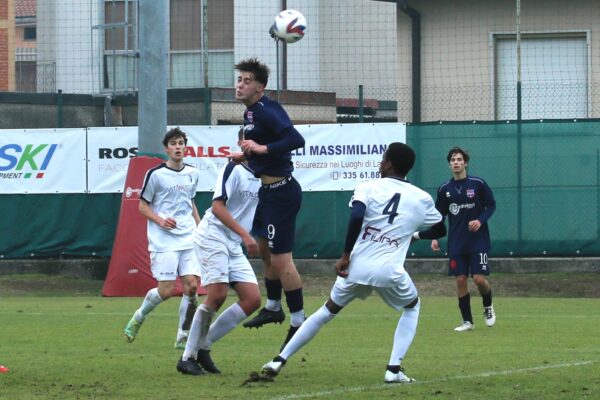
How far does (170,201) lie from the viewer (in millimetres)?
12602

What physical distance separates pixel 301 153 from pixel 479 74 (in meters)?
6.63

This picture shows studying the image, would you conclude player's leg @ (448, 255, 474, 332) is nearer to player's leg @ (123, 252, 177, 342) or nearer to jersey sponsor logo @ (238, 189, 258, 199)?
player's leg @ (123, 252, 177, 342)

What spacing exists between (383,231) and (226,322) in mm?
1569

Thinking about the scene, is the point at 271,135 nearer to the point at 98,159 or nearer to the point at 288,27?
the point at 288,27

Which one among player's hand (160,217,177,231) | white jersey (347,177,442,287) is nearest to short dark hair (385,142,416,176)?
white jersey (347,177,442,287)

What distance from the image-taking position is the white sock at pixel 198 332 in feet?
31.2

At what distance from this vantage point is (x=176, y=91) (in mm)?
23625

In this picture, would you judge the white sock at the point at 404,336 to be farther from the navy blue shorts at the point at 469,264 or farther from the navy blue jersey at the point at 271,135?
the navy blue shorts at the point at 469,264

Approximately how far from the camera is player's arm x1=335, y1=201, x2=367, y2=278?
28.5ft

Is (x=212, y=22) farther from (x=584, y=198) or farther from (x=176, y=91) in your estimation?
(x=584, y=198)

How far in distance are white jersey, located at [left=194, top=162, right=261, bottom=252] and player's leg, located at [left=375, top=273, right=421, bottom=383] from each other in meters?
1.46

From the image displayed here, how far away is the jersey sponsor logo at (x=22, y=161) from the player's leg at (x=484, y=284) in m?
9.63

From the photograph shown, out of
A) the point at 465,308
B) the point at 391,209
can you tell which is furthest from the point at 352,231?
the point at 465,308

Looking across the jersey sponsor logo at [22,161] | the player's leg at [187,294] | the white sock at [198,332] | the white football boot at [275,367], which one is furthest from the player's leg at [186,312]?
the jersey sponsor logo at [22,161]
